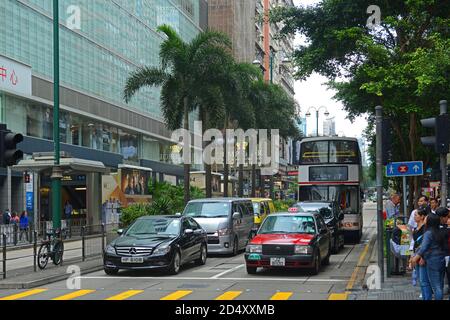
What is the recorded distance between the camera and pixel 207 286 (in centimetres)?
1438

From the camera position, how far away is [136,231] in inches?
687

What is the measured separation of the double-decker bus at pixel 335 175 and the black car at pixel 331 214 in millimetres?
2569

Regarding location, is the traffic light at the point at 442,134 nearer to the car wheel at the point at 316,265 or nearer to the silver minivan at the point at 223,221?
the car wheel at the point at 316,265

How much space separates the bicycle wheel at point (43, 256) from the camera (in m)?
18.0

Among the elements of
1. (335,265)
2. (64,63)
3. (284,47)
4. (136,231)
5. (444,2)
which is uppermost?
(284,47)

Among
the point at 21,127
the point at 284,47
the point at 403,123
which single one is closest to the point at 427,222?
the point at 403,123

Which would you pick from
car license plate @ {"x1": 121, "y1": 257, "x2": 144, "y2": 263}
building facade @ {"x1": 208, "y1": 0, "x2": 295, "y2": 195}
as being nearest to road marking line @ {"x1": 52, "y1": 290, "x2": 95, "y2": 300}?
car license plate @ {"x1": 121, "y1": 257, "x2": 144, "y2": 263}

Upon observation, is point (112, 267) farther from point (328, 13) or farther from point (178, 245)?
point (328, 13)

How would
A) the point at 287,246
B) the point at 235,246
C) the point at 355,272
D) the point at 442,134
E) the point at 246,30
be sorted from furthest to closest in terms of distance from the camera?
the point at 246,30, the point at 235,246, the point at 355,272, the point at 287,246, the point at 442,134

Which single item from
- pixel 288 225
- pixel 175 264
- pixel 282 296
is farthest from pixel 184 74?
pixel 282 296

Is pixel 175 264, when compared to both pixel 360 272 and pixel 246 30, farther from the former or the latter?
pixel 246 30

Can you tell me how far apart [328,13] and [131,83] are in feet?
53.9

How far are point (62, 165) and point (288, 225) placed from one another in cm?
1256

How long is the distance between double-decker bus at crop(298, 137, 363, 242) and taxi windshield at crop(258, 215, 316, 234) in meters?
9.47
